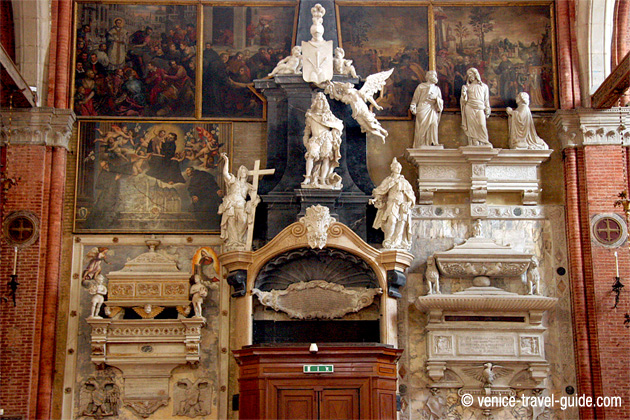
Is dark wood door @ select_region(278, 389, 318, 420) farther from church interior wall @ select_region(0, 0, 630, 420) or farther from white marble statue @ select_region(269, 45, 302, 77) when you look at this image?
white marble statue @ select_region(269, 45, 302, 77)

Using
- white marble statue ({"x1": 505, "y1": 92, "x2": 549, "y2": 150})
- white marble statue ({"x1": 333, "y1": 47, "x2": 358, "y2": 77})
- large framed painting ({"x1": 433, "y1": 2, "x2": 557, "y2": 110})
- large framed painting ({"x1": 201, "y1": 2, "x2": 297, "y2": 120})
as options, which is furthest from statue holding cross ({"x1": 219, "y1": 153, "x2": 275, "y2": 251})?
white marble statue ({"x1": 505, "y1": 92, "x2": 549, "y2": 150})

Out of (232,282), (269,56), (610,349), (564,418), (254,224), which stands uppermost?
(269,56)

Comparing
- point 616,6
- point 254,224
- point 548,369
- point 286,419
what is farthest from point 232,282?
point 616,6

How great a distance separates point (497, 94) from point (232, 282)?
226 inches

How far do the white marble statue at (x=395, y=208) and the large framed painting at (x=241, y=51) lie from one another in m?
2.62

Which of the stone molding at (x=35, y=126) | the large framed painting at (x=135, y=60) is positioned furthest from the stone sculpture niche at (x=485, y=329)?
the stone molding at (x=35, y=126)

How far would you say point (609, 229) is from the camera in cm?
1555

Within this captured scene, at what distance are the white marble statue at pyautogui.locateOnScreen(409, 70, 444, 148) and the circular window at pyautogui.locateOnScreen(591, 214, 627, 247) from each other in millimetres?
2961

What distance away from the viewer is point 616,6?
16.3 meters

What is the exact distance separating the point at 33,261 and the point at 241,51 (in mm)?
5078

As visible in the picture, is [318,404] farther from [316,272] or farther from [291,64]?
[291,64]

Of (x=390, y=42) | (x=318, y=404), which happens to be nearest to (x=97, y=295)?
(x=318, y=404)

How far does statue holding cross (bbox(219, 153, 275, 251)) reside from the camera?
599 inches

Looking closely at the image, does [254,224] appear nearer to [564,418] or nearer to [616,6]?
[564,418]
